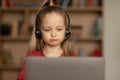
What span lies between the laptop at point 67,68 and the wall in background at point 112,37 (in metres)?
3.11

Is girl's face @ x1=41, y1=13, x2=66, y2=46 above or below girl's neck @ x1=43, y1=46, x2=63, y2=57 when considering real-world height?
above

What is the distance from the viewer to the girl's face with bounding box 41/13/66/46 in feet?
4.05

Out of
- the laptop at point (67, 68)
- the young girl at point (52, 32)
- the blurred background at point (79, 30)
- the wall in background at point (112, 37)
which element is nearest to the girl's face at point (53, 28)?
the young girl at point (52, 32)

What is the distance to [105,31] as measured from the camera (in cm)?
404

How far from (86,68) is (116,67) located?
3.20 meters

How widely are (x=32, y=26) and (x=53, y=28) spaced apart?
2898 mm

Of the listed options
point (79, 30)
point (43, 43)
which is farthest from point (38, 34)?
point (79, 30)

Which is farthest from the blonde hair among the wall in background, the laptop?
the wall in background

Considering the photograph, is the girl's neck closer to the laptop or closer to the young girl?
the young girl

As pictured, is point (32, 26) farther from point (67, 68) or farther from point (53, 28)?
point (67, 68)

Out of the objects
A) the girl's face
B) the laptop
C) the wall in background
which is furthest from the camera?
the wall in background

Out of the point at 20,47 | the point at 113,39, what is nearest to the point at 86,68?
the point at 113,39

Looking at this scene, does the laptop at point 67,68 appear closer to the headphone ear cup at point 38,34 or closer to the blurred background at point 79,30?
the headphone ear cup at point 38,34

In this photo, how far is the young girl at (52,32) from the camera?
48.8 inches
